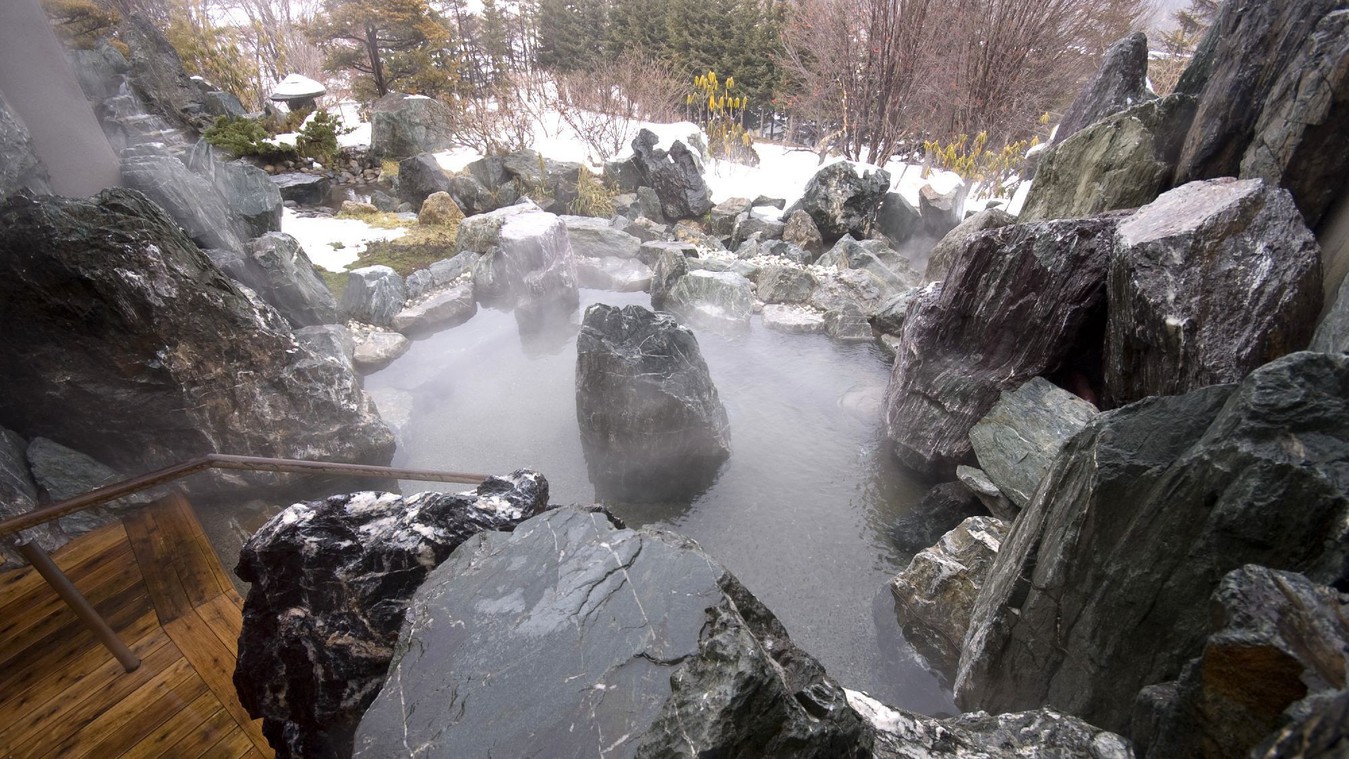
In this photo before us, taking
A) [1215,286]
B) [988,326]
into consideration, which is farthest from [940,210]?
[1215,286]

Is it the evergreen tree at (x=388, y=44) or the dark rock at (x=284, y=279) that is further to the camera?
the evergreen tree at (x=388, y=44)

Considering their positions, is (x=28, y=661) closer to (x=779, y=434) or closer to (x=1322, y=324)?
(x=779, y=434)

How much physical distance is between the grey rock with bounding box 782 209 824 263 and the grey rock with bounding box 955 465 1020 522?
18.8ft

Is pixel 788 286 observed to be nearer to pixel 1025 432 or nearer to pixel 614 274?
pixel 614 274

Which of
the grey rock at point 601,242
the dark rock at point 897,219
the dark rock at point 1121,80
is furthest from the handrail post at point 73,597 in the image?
the dark rock at point 897,219

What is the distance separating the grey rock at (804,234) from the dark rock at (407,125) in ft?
27.7

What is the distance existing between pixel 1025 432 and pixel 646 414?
263 cm

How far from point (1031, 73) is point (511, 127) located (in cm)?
1091

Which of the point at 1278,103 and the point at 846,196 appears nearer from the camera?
the point at 1278,103

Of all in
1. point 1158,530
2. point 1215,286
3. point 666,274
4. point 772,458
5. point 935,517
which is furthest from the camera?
point 666,274

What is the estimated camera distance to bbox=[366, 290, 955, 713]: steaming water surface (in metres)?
3.38

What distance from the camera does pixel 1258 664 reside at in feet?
3.90

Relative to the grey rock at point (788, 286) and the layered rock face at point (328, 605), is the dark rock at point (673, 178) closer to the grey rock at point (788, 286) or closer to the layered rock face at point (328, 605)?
the grey rock at point (788, 286)

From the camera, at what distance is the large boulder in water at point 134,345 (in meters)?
3.25
